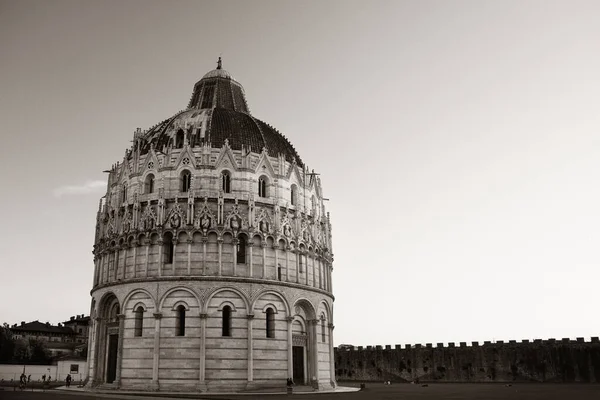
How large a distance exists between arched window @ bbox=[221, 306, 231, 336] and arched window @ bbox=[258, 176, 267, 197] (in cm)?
970

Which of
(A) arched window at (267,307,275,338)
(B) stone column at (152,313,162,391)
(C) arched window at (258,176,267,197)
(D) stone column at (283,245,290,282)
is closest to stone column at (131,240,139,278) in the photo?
(B) stone column at (152,313,162,391)

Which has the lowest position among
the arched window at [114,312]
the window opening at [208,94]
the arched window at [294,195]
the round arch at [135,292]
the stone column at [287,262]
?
the arched window at [114,312]

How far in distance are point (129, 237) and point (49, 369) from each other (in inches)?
1126

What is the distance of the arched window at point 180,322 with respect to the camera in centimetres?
3966

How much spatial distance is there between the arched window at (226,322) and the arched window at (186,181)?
389 inches

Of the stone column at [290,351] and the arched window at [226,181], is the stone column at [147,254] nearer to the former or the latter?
the arched window at [226,181]

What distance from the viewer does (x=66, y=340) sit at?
337 ft

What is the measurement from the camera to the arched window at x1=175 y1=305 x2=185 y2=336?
130 feet

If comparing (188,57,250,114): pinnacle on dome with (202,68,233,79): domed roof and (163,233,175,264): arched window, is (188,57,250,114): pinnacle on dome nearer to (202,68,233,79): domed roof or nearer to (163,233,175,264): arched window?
(202,68,233,79): domed roof

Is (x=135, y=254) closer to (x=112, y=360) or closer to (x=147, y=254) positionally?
(x=147, y=254)

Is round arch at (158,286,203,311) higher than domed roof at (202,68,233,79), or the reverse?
domed roof at (202,68,233,79)

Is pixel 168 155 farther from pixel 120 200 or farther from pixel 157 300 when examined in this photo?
pixel 157 300

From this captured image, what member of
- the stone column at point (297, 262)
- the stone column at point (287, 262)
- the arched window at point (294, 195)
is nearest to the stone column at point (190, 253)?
the stone column at point (287, 262)

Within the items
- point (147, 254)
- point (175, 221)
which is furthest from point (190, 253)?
point (147, 254)
